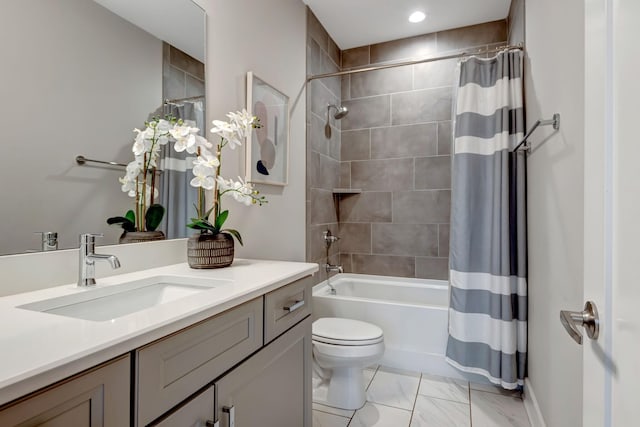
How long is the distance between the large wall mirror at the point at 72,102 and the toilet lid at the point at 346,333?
122cm

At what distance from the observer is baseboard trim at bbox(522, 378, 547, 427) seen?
163 centimetres

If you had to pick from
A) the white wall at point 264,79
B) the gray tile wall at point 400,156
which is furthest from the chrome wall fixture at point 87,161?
the gray tile wall at point 400,156

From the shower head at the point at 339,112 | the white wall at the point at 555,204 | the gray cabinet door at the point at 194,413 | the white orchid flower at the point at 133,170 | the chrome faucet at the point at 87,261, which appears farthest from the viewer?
the shower head at the point at 339,112

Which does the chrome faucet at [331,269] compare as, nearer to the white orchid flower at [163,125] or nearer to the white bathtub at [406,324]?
the white bathtub at [406,324]

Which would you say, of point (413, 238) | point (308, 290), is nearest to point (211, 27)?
point (308, 290)

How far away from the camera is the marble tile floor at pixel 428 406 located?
69.5 inches

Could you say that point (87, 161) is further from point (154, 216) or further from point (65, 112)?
point (154, 216)

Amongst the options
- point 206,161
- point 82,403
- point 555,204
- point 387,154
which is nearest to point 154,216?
point 206,161

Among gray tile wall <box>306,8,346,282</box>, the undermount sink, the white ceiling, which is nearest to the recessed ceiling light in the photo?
the white ceiling

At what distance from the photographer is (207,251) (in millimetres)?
1307

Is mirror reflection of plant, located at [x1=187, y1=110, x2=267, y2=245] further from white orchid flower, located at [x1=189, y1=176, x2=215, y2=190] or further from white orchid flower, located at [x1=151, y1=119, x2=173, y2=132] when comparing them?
white orchid flower, located at [x1=151, y1=119, x2=173, y2=132]

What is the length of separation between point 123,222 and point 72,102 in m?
0.42
